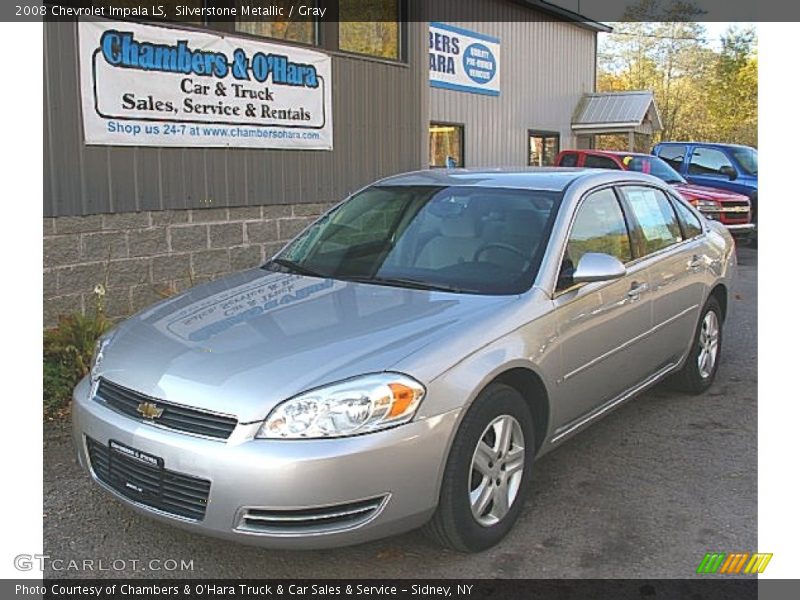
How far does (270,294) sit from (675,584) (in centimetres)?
228

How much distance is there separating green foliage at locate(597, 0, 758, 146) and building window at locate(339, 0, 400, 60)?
29.9m

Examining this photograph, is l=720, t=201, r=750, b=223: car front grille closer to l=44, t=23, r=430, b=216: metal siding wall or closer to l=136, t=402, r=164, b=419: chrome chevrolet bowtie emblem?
l=44, t=23, r=430, b=216: metal siding wall

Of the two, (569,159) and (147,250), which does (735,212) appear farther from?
(147,250)

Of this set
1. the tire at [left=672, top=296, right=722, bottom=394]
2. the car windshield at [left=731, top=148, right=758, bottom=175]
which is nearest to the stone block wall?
the tire at [left=672, top=296, right=722, bottom=394]

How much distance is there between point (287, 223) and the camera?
27.5 feet

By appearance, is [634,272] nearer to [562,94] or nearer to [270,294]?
[270,294]

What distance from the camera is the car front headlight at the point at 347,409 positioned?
9.83 feet

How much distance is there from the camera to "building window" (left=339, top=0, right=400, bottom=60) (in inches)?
352

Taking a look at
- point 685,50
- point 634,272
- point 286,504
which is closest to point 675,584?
point 286,504

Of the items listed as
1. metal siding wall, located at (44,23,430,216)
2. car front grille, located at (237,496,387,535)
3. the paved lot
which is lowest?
the paved lot

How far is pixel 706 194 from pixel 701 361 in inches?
375

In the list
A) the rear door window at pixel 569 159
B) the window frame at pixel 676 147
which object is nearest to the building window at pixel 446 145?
the rear door window at pixel 569 159

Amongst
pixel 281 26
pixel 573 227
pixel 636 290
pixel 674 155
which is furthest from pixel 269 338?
pixel 674 155

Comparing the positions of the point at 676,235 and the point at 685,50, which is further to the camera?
the point at 685,50
